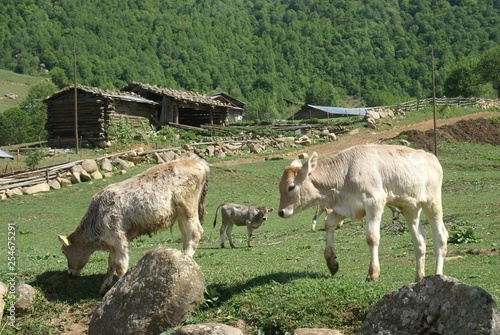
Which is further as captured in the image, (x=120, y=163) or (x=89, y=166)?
(x=120, y=163)

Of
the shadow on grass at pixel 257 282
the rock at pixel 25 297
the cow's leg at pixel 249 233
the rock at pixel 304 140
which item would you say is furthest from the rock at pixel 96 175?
the shadow on grass at pixel 257 282

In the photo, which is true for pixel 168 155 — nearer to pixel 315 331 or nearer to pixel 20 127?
pixel 315 331

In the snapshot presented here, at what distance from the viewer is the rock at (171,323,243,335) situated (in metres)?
11.0

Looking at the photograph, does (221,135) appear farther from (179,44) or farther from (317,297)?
(179,44)

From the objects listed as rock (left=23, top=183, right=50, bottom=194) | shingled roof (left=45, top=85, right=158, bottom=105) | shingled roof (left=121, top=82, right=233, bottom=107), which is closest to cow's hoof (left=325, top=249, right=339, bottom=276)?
rock (left=23, top=183, right=50, bottom=194)

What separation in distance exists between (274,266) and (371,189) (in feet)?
15.1

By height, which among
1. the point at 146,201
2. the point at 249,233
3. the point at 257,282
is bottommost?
the point at 249,233

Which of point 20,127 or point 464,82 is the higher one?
point 464,82

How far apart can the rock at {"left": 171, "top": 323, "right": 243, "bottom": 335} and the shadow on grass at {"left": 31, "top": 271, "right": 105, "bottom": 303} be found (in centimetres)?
309

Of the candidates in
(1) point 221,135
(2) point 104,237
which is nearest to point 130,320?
(2) point 104,237

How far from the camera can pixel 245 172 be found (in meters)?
40.6

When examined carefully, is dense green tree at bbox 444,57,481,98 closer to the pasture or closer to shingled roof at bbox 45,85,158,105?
shingled roof at bbox 45,85,158,105

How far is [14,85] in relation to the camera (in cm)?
13888

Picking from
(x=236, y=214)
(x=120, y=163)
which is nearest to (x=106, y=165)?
(x=120, y=163)
